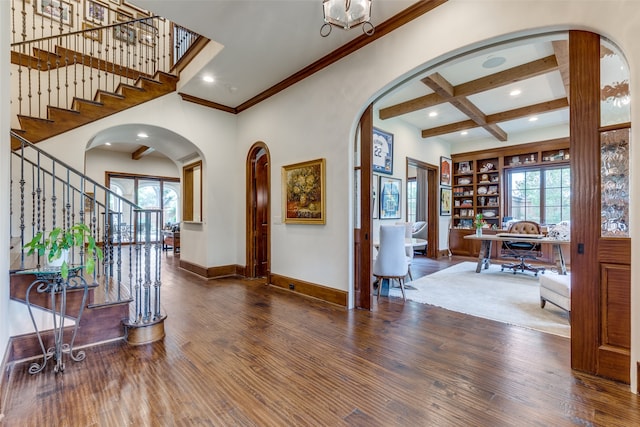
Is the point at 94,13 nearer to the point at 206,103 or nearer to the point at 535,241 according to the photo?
the point at 206,103

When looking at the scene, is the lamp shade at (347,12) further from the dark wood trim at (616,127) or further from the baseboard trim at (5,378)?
the baseboard trim at (5,378)

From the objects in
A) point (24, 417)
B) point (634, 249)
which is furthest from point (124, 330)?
point (634, 249)

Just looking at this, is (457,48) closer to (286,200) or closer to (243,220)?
(286,200)

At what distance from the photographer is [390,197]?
636 cm

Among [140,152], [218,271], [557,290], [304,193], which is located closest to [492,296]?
[557,290]

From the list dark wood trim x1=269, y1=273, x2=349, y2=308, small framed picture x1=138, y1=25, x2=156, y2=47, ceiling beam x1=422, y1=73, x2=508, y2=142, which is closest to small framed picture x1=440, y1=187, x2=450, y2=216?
ceiling beam x1=422, y1=73, x2=508, y2=142

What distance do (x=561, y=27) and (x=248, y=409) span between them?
3.55 m

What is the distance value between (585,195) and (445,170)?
6.33 metres

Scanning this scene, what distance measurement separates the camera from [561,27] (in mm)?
2158

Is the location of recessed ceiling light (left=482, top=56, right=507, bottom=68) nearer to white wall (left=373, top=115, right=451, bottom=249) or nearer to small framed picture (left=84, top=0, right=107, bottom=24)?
white wall (left=373, top=115, right=451, bottom=249)

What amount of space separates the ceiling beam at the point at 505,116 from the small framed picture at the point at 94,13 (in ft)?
24.8

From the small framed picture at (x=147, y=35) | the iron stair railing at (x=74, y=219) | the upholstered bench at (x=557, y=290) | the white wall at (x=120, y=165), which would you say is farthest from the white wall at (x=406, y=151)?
the white wall at (x=120, y=165)

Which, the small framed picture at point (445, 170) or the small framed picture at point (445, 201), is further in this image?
the small framed picture at point (445, 170)

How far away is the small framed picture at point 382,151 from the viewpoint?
5895mm
